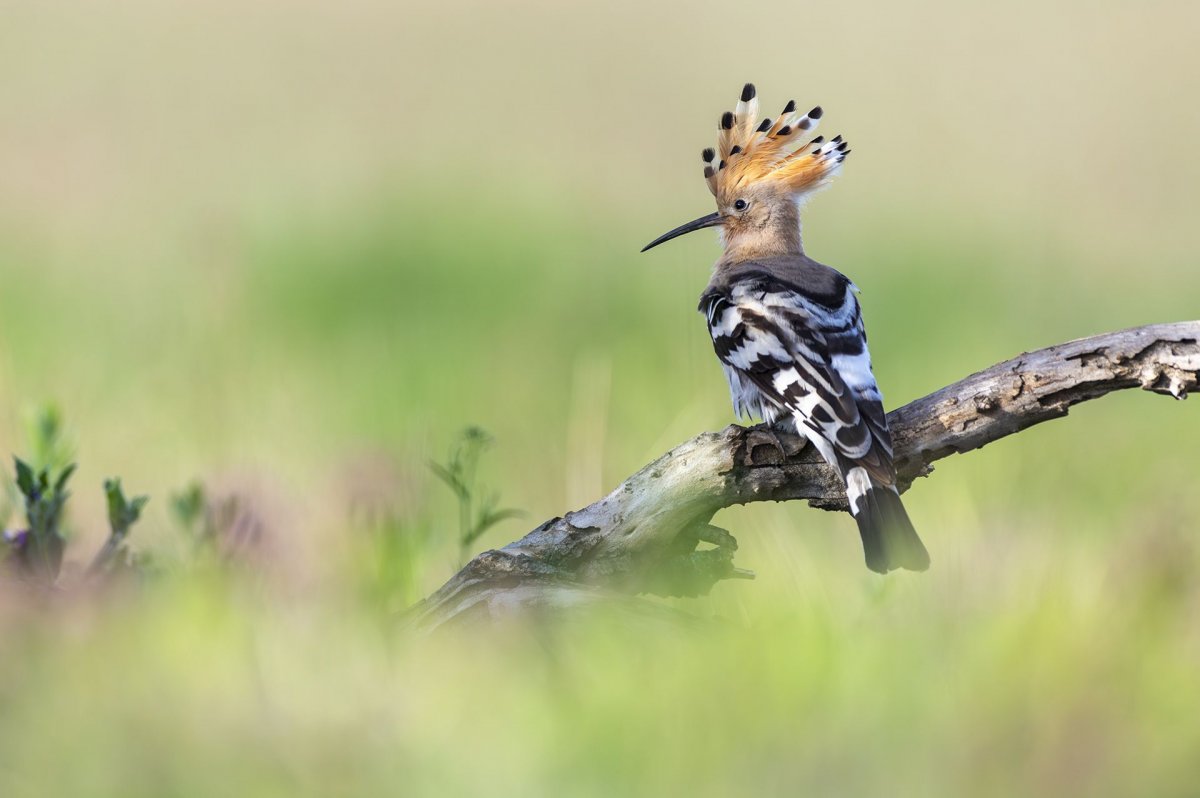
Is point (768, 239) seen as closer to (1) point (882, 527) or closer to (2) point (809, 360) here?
(2) point (809, 360)

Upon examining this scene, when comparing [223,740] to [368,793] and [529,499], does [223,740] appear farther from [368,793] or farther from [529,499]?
[529,499]

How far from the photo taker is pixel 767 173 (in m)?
4.22

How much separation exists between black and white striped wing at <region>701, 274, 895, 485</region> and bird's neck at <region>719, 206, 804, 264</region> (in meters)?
0.53

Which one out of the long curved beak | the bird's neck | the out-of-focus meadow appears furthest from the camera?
the long curved beak

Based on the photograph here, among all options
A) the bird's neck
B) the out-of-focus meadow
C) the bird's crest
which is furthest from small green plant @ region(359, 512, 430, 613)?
the bird's crest

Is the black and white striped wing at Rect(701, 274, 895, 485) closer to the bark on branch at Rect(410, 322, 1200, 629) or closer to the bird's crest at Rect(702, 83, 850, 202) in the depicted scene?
the bark on branch at Rect(410, 322, 1200, 629)

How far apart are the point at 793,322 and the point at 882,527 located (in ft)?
2.15

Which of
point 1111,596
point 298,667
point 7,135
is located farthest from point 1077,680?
point 7,135

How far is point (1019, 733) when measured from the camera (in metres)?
1.63

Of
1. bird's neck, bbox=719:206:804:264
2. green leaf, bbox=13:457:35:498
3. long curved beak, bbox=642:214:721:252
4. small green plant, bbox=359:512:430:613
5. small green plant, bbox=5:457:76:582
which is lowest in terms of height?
small green plant, bbox=359:512:430:613

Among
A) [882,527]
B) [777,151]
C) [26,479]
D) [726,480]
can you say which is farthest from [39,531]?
[777,151]

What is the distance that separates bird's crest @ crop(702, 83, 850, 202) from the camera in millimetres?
4188

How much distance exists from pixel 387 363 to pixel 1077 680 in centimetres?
381

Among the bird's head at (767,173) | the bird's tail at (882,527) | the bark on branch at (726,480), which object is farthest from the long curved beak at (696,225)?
the bird's tail at (882,527)
